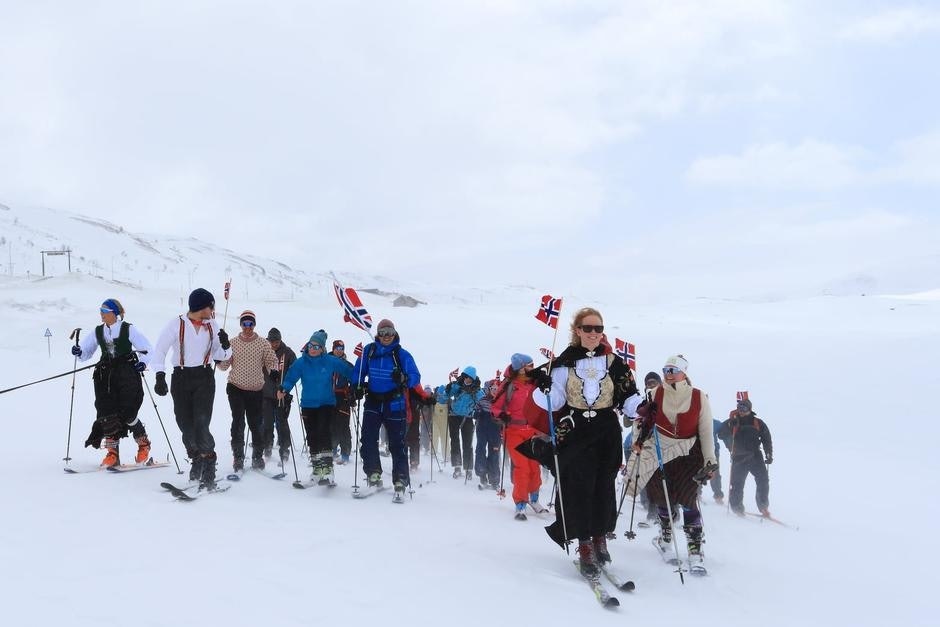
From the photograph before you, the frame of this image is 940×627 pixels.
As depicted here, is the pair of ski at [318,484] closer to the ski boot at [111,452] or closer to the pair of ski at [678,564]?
the ski boot at [111,452]

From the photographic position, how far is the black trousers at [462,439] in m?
11.4

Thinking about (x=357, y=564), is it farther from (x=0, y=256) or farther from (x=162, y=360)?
(x=0, y=256)

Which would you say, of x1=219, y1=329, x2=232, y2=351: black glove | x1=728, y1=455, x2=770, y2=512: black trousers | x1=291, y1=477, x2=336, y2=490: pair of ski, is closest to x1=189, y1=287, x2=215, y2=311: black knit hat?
x1=219, y1=329, x2=232, y2=351: black glove

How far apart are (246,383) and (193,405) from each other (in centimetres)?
93

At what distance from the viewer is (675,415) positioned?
21.0ft

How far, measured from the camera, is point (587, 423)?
211 inches

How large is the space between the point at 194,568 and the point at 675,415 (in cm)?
458

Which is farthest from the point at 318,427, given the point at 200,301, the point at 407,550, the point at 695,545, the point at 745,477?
the point at 745,477

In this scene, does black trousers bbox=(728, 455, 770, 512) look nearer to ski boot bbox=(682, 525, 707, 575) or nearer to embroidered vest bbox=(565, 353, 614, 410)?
ski boot bbox=(682, 525, 707, 575)

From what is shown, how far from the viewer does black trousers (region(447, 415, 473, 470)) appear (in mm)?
11352

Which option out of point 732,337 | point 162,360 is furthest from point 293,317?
point 162,360

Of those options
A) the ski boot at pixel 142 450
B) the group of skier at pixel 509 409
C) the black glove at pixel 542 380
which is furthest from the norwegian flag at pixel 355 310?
the black glove at pixel 542 380

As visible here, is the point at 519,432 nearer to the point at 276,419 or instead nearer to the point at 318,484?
the point at 318,484

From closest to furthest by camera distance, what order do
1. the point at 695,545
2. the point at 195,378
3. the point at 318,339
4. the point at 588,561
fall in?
the point at 588,561
the point at 695,545
the point at 195,378
the point at 318,339
